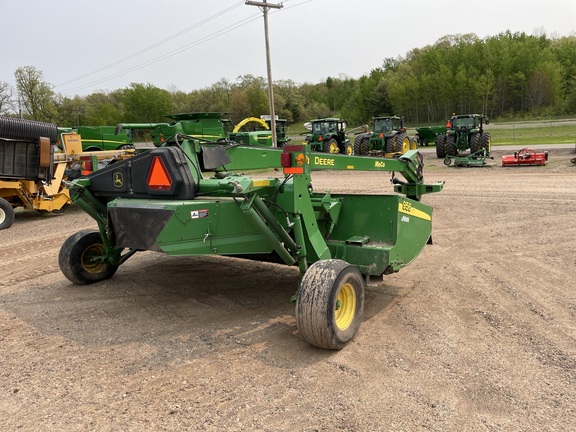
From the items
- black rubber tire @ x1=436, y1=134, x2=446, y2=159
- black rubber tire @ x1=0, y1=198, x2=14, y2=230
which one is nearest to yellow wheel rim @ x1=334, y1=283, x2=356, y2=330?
black rubber tire @ x1=0, y1=198, x2=14, y2=230

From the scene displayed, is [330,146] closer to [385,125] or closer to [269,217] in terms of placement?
[385,125]

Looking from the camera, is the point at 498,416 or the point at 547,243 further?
the point at 547,243

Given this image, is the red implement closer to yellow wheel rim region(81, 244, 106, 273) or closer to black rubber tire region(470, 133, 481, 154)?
black rubber tire region(470, 133, 481, 154)

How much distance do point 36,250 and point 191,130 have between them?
44.4ft

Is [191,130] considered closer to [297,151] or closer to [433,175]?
[433,175]

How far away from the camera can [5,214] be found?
10.6 metres

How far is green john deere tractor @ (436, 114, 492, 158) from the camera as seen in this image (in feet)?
68.8

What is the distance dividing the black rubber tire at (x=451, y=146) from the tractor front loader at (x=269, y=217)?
18249 millimetres

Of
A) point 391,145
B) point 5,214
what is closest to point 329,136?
point 391,145

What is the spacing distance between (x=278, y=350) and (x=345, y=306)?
70 centimetres

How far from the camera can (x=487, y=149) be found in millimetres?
21203

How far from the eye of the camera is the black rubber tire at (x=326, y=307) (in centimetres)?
375

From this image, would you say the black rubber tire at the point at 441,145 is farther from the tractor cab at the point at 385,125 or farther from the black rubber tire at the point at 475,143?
the tractor cab at the point at 385,125

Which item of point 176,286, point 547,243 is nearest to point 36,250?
point 176,286
